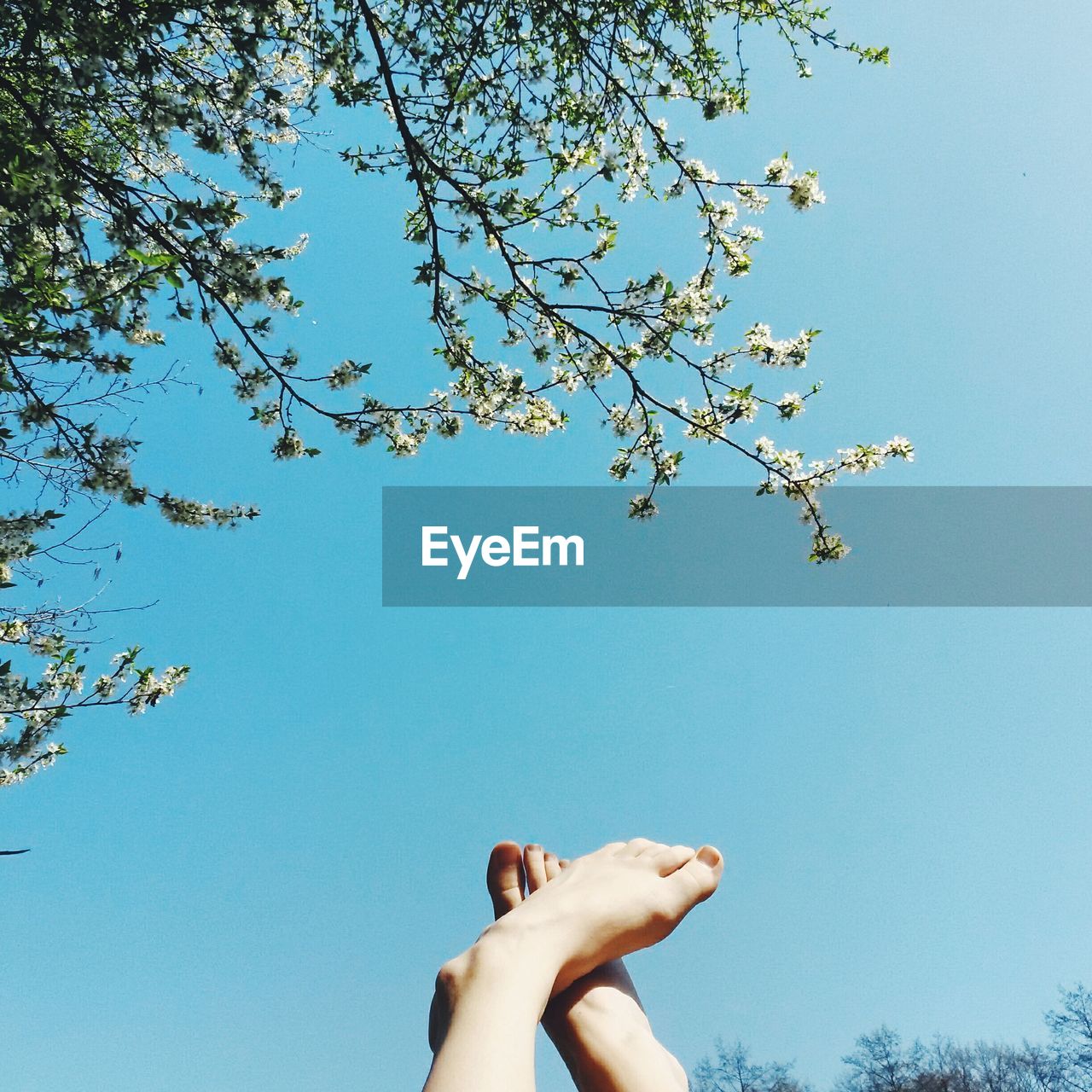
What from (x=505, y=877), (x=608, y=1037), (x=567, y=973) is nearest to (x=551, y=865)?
(x=505, y=877)

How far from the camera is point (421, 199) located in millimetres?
3572

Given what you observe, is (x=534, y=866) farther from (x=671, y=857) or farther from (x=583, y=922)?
(x=583, y=922)

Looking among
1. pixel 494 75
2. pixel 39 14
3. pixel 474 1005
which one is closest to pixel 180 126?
pixel 39 14

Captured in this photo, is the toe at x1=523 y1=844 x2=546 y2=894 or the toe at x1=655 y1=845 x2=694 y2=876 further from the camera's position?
the toe at x1=523 y1=844 x2=546 y2=894

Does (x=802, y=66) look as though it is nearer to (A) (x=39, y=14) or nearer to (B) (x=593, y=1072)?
(A) (x=39, y=14)

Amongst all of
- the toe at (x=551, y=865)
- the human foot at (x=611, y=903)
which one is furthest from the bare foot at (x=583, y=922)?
the toe at (x=551, y=865)

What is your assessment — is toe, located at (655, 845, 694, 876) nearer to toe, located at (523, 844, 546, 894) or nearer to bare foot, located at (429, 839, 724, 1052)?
bare foot, located at (429, 839, 724, 1052)

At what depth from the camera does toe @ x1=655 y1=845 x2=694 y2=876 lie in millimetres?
2531

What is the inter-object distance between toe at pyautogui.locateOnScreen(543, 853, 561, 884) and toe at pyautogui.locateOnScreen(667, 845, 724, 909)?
0.51 m

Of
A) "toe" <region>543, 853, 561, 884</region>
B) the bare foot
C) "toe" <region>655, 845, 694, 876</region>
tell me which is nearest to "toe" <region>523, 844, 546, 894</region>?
"toe" <region>543, 853, 561, 884</region>

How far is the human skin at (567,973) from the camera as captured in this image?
1.44 metres

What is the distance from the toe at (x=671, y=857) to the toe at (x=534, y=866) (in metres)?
0.45

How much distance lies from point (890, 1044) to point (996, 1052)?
118 inches

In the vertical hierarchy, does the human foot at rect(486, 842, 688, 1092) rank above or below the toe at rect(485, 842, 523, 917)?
below
